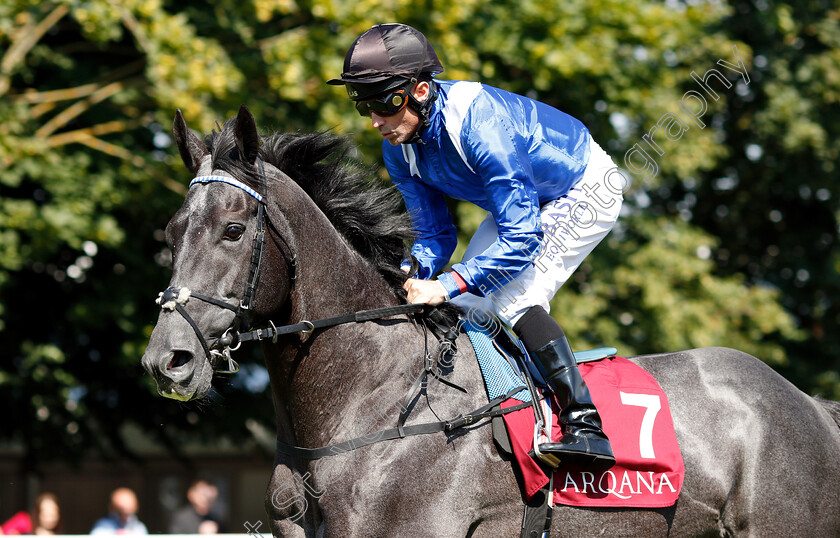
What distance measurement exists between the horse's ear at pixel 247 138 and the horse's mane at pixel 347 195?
23 centimetres

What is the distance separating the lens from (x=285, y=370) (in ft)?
10.7

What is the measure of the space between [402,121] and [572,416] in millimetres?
1411

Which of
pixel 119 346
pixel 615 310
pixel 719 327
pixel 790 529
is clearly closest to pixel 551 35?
pixel 615 310

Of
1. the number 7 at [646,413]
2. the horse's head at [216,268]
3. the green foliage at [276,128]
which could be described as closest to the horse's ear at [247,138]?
the horse's head at [216,268]

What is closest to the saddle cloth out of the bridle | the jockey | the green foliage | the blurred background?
the jockey

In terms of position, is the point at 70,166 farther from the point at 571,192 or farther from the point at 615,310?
the point at 615,310

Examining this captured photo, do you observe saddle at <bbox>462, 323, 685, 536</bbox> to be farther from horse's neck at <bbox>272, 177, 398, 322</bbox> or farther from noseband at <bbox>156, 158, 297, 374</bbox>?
noseband at <bbox>156, 158, 297, 374</bbox>

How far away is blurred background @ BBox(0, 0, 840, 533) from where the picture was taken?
8.78 meters

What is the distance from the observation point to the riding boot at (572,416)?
3295 millimetres

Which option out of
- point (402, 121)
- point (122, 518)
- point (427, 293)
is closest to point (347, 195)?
point (402, 121)

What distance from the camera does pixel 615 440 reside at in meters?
3.53

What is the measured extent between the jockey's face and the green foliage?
336cm

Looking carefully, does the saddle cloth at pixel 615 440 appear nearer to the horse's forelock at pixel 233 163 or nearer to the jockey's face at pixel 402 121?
the jockey's face at pixel 402 121

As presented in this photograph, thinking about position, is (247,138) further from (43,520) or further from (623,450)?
(43,520)
